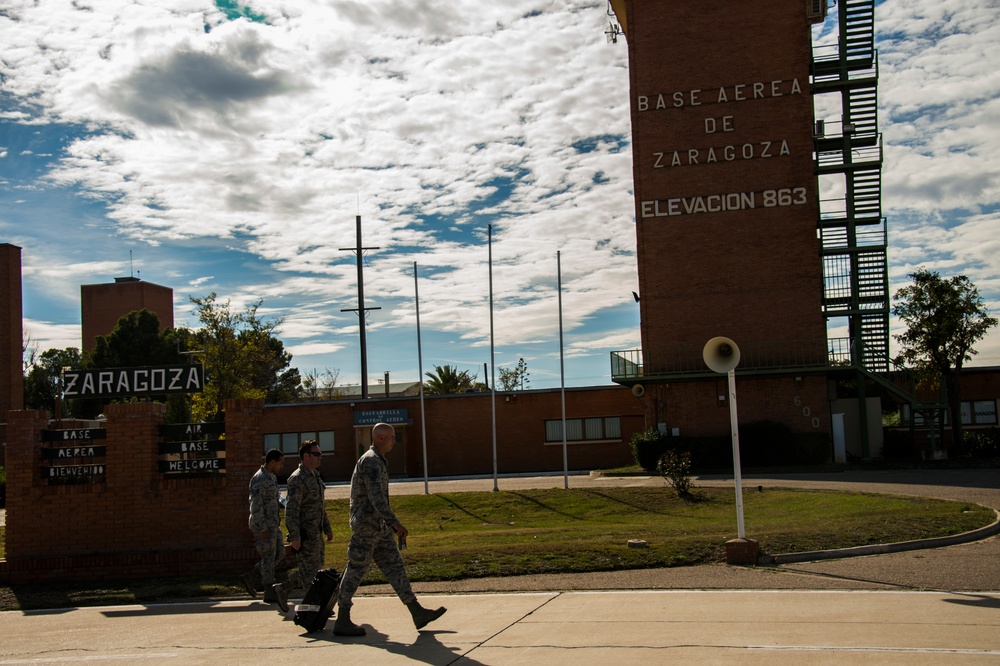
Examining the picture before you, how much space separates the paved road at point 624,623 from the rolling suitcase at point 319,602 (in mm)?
128

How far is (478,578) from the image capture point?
38.8 ft

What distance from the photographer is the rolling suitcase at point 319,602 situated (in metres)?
8.70

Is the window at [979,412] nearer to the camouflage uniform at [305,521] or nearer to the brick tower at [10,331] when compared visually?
the camouflage uniform at [305,521]

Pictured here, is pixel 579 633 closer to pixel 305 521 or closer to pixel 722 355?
pixel 305 521

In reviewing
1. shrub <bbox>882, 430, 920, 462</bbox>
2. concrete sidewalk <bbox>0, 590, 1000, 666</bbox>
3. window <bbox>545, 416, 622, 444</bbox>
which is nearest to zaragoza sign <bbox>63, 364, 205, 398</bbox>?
concrete sidewalk <bbox>0, 590, 1000, 666</bbox>

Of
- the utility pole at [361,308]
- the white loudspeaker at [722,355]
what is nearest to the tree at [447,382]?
the utility pole at [361,308]

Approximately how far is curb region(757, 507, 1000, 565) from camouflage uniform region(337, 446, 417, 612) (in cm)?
529

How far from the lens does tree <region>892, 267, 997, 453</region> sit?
34.8 metres

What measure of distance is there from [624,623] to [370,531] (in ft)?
8.19

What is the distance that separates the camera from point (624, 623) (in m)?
8.37

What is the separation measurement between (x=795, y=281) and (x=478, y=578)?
28.1m

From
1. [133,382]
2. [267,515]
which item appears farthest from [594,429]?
[267,515]

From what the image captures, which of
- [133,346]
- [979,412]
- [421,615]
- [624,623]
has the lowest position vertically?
[624,623]

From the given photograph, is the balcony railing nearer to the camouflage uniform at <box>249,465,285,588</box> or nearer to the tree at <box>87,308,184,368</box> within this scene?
the camouflage uniform at <box>249,465,285,588</box>
